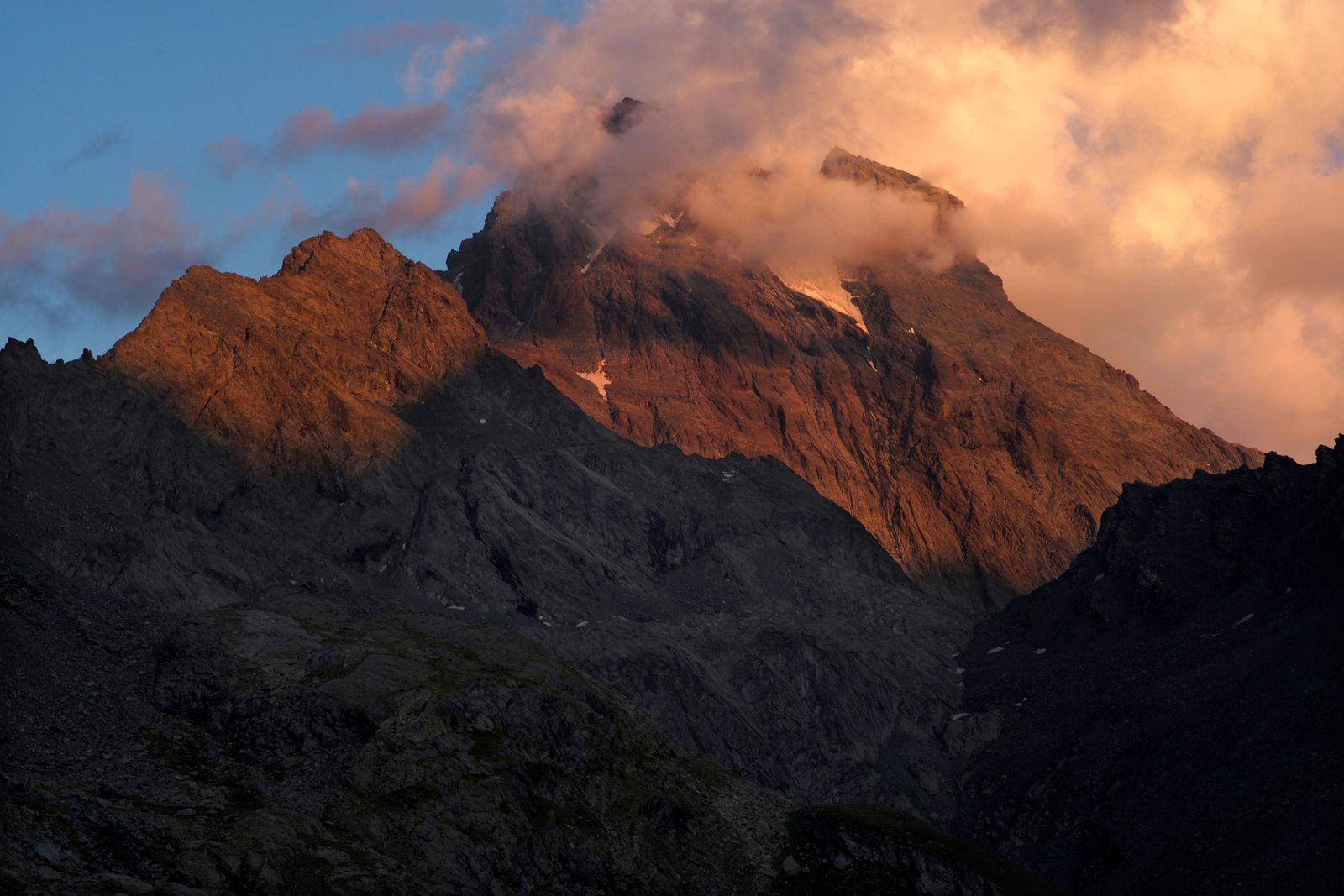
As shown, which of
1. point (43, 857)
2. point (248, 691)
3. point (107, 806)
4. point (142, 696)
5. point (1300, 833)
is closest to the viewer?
point (43, 857)

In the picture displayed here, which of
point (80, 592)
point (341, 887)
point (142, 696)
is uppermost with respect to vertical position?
point (80, 592)

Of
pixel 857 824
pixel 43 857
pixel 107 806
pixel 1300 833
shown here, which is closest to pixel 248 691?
pixel 107 806

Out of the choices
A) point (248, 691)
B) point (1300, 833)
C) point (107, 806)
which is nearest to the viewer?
point (107, 806)

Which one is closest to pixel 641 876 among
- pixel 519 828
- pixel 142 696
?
pixel 519 828

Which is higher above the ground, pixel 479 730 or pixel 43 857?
pixel 479 730

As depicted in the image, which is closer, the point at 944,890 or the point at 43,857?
the point at 43,857

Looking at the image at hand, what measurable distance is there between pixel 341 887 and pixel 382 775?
22.4 meters

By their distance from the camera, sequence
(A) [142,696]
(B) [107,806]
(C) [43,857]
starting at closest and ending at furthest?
(C) [43,857]
(B) [107,806]
(A) [142,696]

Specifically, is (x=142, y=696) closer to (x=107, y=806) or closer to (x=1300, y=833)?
(x=107, y=806)

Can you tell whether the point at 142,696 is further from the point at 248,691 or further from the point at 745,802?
the point at 745,802

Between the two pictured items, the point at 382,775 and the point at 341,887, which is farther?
the point at 382,775

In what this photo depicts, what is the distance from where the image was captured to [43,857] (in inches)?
3514

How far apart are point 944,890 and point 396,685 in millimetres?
55663

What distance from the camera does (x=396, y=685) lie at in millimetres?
150375
